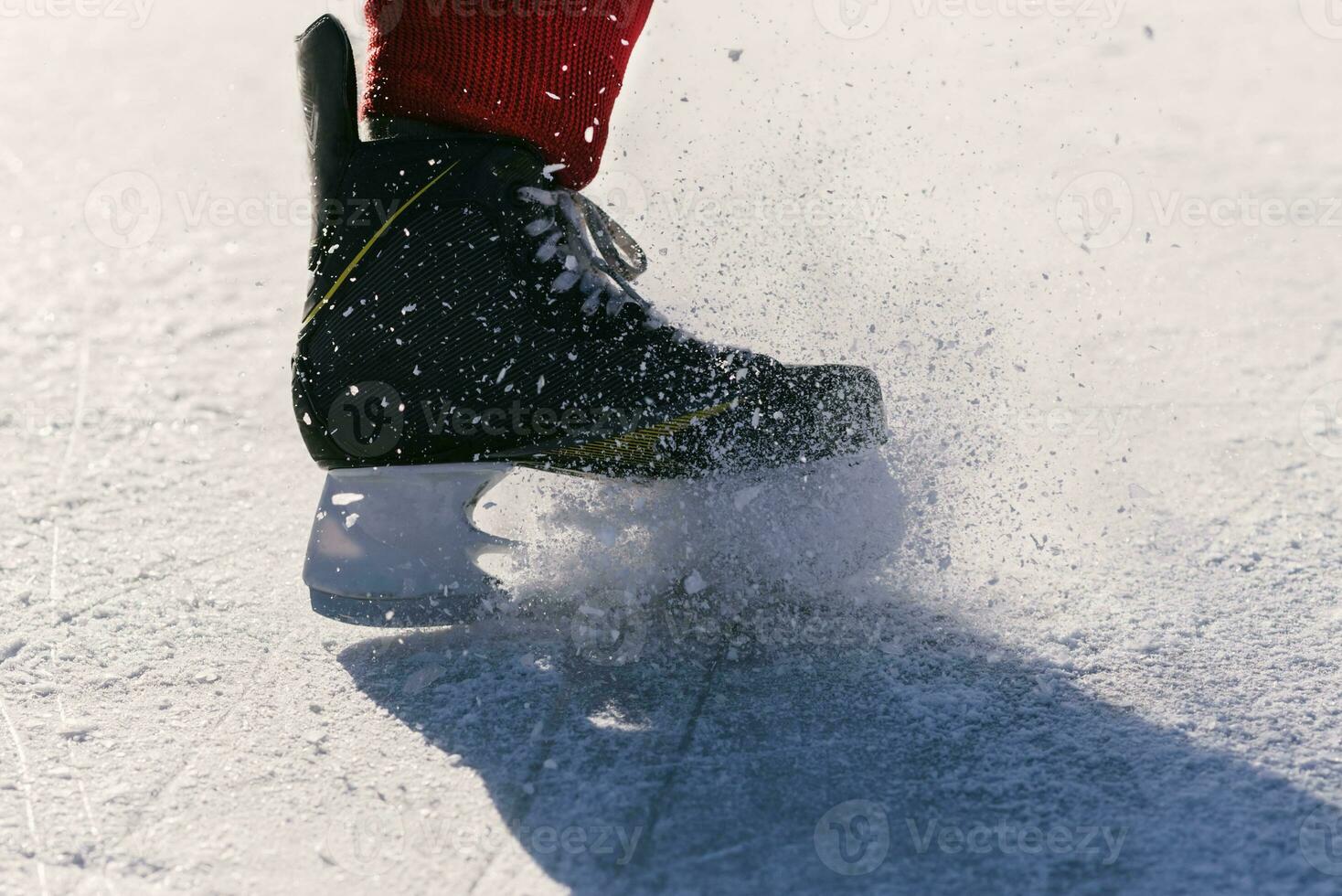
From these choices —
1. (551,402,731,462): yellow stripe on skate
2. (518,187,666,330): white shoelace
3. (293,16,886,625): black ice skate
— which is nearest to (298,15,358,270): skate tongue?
(293,16,886,625): black ice skate

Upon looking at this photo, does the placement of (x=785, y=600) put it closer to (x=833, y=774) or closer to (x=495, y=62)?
(x=833, y=774)

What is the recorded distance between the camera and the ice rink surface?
2.20ft

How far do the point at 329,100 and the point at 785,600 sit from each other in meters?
0.56

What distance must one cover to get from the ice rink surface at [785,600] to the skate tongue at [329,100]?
1.10 ft

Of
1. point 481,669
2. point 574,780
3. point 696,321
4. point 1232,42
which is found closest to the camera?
point 574,780

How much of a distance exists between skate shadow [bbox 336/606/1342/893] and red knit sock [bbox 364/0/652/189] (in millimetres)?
438

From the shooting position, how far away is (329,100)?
37.3 inches

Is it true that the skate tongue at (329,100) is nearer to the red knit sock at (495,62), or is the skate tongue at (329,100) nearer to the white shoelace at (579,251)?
the red knit sock at (495,62)

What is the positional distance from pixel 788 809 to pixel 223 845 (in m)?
0.34

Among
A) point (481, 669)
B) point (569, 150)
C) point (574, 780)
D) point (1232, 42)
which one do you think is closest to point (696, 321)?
point (569, 150)

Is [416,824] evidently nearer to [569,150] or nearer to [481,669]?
[481,669]

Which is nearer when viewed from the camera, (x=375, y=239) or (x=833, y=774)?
(x=833, y=774)

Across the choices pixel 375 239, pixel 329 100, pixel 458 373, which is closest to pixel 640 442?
pixel 458 373

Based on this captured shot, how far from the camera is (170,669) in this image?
3.05 feet
